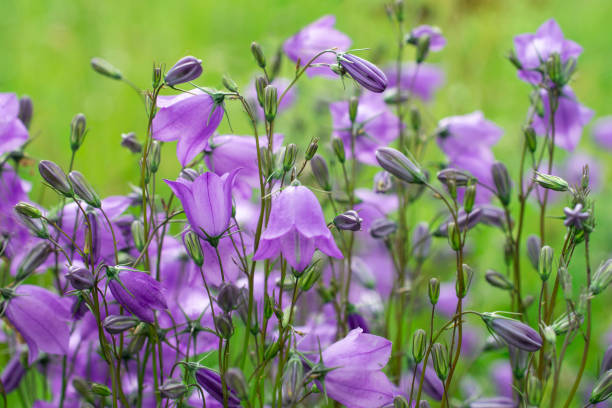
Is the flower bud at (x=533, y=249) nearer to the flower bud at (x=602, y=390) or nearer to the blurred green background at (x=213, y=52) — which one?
the flower bud at (x=602, y=390)

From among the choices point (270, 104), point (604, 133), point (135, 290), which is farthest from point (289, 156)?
point (604, 133)

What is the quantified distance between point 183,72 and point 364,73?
28 cm

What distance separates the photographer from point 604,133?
3334mm

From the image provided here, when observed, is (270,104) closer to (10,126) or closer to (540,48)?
(10,126)

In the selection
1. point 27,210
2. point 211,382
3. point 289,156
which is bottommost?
point 211,382

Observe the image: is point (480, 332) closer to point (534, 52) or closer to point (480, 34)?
point (534, 52)

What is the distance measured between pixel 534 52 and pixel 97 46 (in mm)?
3257

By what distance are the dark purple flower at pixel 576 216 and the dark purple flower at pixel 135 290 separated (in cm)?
61

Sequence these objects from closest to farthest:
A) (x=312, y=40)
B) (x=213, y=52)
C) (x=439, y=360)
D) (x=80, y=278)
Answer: (x=80, y=278) → (x=439, y=360) → (x=312, y=40) → (x=213, y=52)

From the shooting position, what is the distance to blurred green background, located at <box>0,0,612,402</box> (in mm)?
3320

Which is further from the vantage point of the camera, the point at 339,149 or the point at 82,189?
the point at 339,149

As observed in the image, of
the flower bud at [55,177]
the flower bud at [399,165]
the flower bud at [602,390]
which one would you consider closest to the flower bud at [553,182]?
the flower bud at [399,165]

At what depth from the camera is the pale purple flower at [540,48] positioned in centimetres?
132

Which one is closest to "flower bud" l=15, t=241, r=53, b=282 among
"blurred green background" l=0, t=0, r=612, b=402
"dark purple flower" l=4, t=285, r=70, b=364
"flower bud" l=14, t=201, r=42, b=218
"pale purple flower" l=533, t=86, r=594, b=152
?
"dark purple flower" l=4, t=285, r=70, b=364
